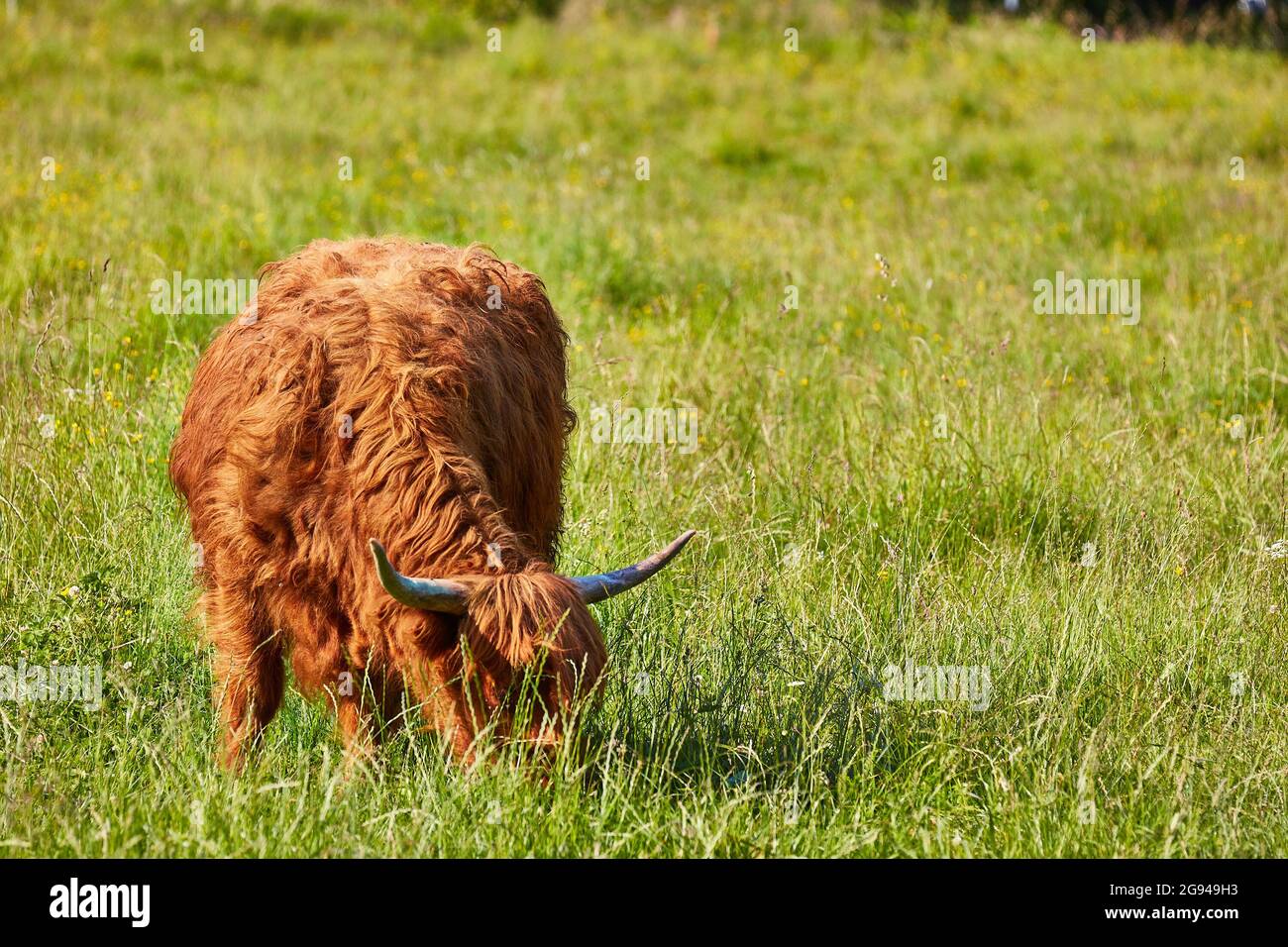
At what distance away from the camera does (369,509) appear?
3.68 metres

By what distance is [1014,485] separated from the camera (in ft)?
19.4

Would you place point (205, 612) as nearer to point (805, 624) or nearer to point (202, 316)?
point (805, 624)

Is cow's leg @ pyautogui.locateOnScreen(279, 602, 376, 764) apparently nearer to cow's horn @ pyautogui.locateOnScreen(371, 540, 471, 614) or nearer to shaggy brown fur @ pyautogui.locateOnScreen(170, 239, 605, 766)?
shaggy brown fur @ pyautogui.locateOnScreen(170, 239, 605, 766)

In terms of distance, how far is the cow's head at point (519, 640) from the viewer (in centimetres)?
334

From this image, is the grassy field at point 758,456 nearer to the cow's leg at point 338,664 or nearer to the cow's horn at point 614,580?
the cow's leg at point 338,664

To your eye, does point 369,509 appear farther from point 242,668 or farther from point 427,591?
point 242,668

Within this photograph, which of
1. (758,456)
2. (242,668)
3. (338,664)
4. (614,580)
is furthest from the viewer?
(758,456)

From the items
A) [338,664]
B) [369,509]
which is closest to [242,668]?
[338,664]

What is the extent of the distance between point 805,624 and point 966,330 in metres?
3.25

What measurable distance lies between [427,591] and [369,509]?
45cm

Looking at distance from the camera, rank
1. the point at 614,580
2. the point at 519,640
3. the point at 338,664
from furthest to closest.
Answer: the point at 338,664 < the point at 614,580 < the point at 519,640

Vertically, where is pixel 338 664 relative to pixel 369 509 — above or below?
below

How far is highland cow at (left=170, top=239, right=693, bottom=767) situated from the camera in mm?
3420

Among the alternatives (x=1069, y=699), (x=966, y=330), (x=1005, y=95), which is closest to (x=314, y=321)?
(x=1069, y=699)
